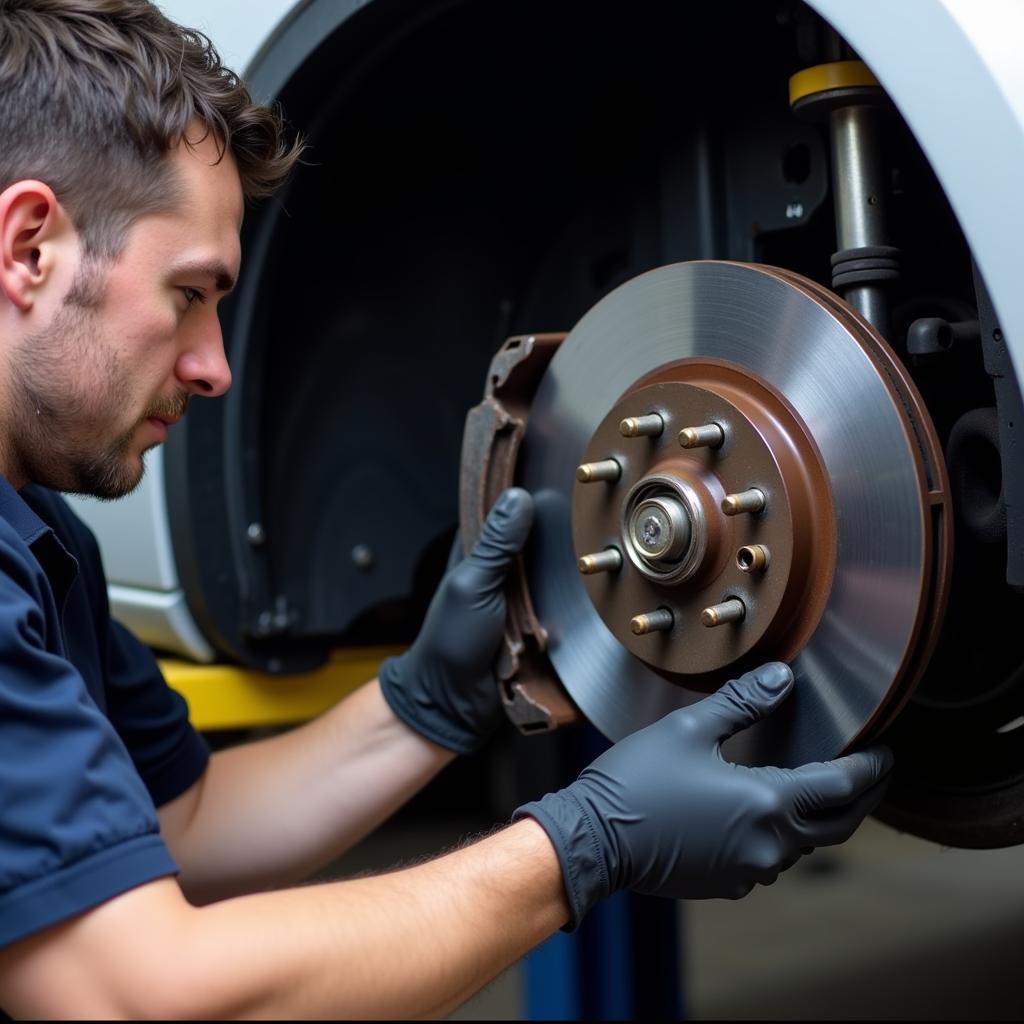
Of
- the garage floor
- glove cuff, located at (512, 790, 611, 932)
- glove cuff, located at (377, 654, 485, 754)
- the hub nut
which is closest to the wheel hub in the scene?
the hub nut

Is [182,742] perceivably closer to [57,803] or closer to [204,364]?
[204,364]

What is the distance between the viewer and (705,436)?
0.77 metres

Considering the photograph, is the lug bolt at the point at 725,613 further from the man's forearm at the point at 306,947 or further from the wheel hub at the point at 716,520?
the man's forearm at the point at 306,947

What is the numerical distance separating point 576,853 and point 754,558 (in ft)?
0.69

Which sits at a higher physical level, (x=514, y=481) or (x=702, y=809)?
(x=514, y=481)

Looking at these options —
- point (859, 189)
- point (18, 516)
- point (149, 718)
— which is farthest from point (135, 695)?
point (859, 189)

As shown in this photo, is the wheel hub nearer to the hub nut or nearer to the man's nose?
the hub nut

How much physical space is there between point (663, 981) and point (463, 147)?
1.04 metres

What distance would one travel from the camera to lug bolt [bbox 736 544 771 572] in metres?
0.75

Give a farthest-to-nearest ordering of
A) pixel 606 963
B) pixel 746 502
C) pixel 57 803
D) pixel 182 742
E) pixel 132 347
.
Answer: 1. pixel 606 963
2. pixel 182 742
3. pixel 132 347
4. pixel 746 502
5. pixel 57 803

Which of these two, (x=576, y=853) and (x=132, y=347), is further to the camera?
(x=132, y=347)

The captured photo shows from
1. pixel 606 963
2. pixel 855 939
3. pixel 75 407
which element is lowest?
pixel 855 939

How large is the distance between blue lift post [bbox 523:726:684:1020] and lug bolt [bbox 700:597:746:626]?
0.77 m

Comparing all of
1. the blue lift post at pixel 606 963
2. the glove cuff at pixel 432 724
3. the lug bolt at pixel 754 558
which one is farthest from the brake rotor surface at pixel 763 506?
the blue lift post at pixel 606 963
